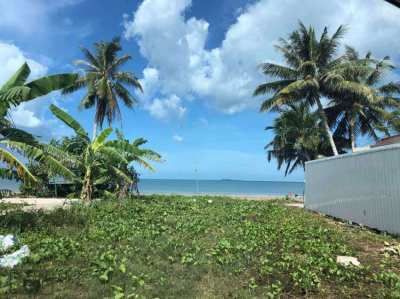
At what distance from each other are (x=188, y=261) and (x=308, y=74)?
20444 millimetres

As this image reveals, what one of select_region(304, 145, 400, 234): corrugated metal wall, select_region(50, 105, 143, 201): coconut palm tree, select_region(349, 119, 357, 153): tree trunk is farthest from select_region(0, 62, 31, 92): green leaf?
select_region(349, 119, 357, 153): tree trunk

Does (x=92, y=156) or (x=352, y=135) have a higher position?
(x=352, y=135)

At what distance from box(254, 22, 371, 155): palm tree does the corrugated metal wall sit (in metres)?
9.76

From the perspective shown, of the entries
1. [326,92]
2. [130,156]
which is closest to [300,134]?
[326,92]

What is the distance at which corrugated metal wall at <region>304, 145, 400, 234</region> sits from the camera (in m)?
9.15

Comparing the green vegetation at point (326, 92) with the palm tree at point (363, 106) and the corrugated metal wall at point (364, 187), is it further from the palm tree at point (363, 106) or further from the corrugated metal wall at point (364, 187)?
the corrugated metal wall at point (364, 187)

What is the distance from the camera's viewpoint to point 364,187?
1070 cm

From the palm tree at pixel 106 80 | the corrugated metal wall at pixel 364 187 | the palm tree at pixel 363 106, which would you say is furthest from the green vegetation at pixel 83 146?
the palm tree at pixel 363 106

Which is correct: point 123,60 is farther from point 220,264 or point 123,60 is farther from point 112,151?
point 220,264

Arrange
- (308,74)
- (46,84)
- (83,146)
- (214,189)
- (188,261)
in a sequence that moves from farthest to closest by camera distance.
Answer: (214,189) → (308,74) → (83,146) → (46,84) → (188,261)

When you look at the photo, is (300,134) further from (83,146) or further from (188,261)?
(188,261)

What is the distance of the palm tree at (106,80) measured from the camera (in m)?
25.7

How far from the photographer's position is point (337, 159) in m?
13.1

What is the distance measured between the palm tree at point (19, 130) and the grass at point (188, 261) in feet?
4.56
